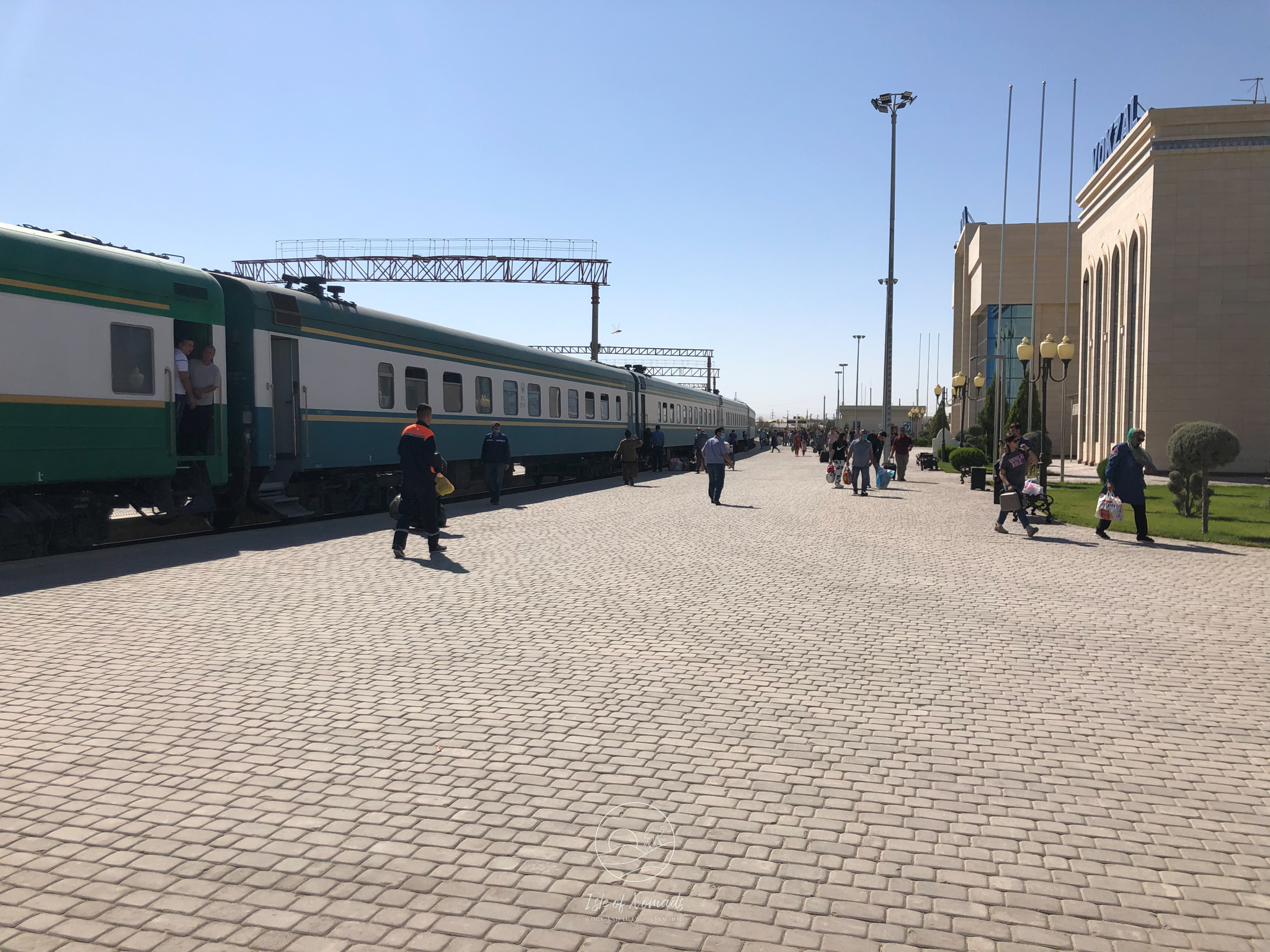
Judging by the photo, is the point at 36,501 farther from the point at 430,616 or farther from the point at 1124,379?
the point at 1124,379

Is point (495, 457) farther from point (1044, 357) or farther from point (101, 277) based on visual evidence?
point (1044, 357)

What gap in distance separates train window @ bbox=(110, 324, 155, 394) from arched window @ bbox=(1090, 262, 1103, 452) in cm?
4156

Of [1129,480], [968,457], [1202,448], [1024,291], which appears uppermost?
[1024,291]

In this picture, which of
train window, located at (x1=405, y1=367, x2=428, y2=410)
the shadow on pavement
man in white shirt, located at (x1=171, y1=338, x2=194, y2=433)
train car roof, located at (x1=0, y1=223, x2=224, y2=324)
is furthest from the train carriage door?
the shadow on pavement

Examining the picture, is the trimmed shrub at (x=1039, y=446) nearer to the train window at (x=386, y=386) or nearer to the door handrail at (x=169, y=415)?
the train window at (x=386, y=386)

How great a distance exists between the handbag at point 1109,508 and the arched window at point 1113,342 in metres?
28.6

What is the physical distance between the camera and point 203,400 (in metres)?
12.8

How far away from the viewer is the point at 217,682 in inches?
239

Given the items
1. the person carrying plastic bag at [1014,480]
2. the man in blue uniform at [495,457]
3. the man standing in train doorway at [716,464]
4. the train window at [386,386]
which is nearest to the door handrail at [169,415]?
the train window at [386,386]

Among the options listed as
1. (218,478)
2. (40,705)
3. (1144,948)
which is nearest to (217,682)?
(40,705)

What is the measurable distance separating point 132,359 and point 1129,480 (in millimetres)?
13939

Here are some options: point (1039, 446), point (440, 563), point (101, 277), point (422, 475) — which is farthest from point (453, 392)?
point (1039, 446)

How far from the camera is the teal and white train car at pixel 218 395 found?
1049 cm

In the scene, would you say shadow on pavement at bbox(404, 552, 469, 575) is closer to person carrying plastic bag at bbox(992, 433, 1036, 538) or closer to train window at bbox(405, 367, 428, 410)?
train window at bbox(405, 367, 428, 410)
